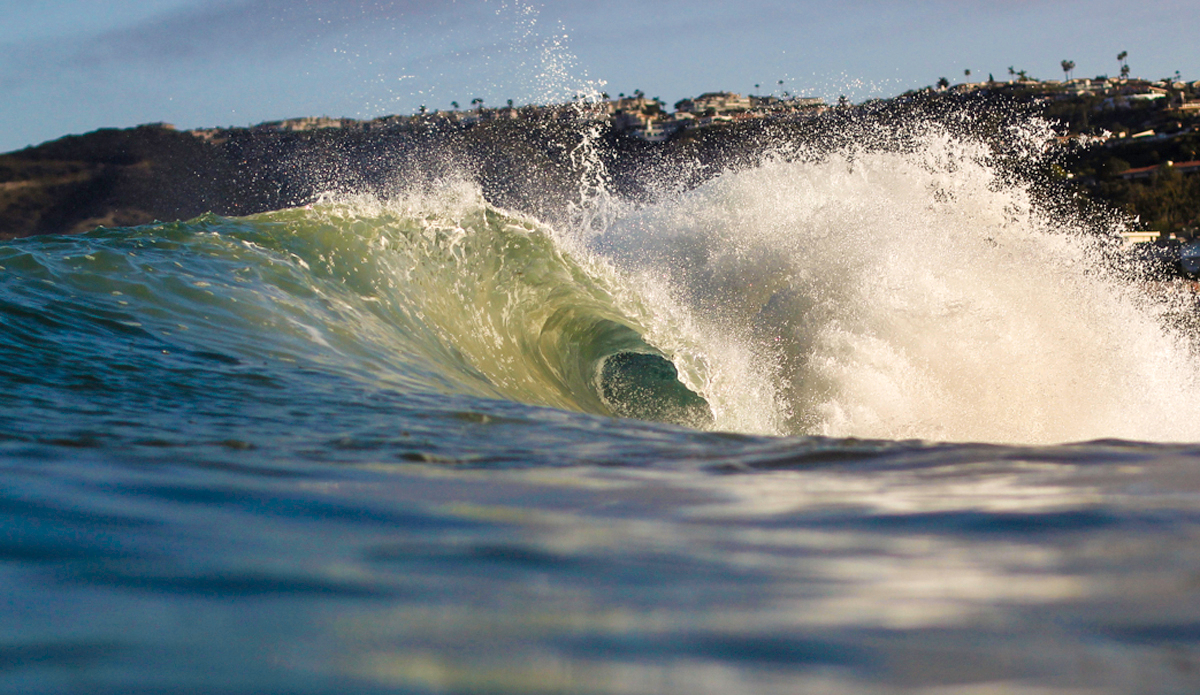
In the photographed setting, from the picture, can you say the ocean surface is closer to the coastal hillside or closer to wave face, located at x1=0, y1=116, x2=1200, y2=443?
wave face, located at x1=0, y1=116, x2=1200, y2=443

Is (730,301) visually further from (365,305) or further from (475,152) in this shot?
(475,152)

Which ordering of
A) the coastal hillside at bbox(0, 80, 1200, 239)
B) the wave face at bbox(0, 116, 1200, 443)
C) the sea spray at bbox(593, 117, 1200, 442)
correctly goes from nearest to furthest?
the wave face at bbox(0, 116, 1200, 443) < the sea spray at bbox(593, 117, 1200, 442) < the coastal hillside at bbox(0, 80, 1200, 239)

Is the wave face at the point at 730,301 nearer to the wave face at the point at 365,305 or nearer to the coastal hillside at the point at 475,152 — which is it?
the wave face at the point at 365,305

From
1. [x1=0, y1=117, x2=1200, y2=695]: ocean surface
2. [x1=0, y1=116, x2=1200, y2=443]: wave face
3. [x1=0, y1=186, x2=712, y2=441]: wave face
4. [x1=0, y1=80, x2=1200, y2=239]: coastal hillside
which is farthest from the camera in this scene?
[x1=0, y1=80, x2=1200, y2=239]: coastal hillside

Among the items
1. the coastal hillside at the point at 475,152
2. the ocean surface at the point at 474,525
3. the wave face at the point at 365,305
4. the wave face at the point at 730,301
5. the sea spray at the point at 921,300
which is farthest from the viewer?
the coastal hillside at the point at 475,152

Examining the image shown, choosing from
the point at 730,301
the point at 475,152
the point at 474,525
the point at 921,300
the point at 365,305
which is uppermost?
the point at 475,152

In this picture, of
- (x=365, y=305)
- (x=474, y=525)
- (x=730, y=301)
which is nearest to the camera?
(x=474, y=525)

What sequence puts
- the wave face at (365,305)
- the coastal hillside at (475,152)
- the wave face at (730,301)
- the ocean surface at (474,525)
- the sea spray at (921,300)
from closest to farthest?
the ocean surface at (474,525) < the wave face at (365,305) < the wave face at (730,301) < the sea spray at (921,300) < the coastal hillside at (475,152)

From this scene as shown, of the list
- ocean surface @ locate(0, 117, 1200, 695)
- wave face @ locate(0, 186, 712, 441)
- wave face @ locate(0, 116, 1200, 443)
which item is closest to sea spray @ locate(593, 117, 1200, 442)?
wave face @ locate(0, 116, 1200, 443)

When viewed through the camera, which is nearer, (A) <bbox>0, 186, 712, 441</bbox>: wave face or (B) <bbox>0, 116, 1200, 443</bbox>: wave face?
(A) <bbox>0, 186, 712, 441</bbox>: wave face

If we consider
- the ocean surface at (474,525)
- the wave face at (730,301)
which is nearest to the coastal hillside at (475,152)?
the wave face at (730,301)

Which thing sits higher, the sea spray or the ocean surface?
the sea spray

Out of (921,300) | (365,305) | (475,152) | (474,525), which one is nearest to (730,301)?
(921,300)

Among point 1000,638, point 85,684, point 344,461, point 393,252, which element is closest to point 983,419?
point 393,252
